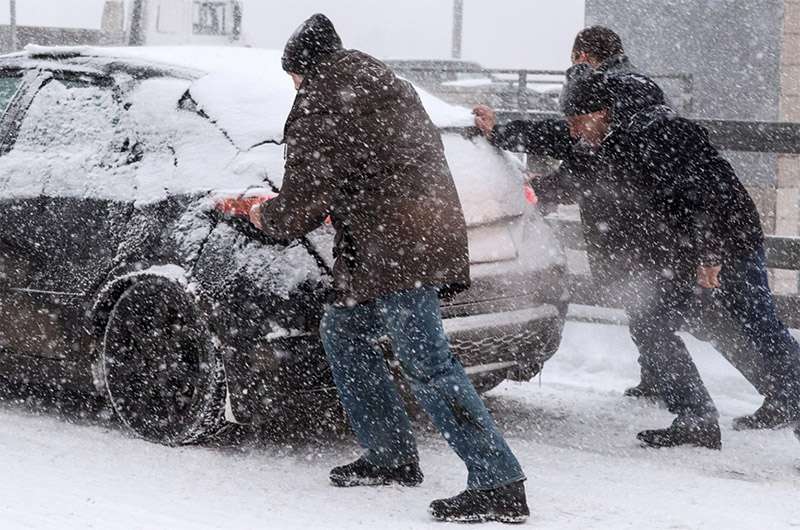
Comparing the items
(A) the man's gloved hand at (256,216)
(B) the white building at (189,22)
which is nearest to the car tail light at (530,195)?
(A) the man's gloved hand at (256,216)

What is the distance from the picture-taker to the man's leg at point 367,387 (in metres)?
4.61

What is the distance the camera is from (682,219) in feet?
18.0

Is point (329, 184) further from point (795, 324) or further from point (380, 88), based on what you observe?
point (795, 324)

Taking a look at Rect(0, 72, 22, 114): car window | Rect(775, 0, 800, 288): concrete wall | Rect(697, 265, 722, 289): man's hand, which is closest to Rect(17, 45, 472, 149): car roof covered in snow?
Rect(0, 72, 22, 114): car window

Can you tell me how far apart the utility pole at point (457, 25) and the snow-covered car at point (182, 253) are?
114 feet

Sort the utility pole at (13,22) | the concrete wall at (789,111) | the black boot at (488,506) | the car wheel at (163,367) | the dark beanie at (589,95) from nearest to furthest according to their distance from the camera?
the black boot at (488,506) < the car wheel at (163,367) < the dark beanie at (589,95) < the concrete wall at (789,111) < the utility pole at (13,22)

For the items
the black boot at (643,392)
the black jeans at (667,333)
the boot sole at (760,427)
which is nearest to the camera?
the black jeans at (667,333)

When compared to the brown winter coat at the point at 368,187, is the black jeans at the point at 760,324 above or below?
below

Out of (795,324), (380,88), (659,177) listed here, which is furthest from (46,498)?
(795,324)

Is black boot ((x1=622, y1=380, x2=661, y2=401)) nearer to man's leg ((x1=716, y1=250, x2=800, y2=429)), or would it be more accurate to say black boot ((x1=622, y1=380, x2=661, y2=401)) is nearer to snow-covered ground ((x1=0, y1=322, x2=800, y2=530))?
snow-covered ground ((x1=0, y1=322, x2=800, y2=530))

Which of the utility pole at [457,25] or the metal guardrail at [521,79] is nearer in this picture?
the metal guardrail at [521,79]

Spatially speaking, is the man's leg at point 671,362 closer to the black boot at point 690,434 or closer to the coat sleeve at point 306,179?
the black boot at point 690,434

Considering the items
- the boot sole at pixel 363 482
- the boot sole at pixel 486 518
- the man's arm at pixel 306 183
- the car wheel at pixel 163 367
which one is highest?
the man's arm at pixel 306 183

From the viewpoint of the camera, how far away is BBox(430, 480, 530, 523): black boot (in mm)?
4309
